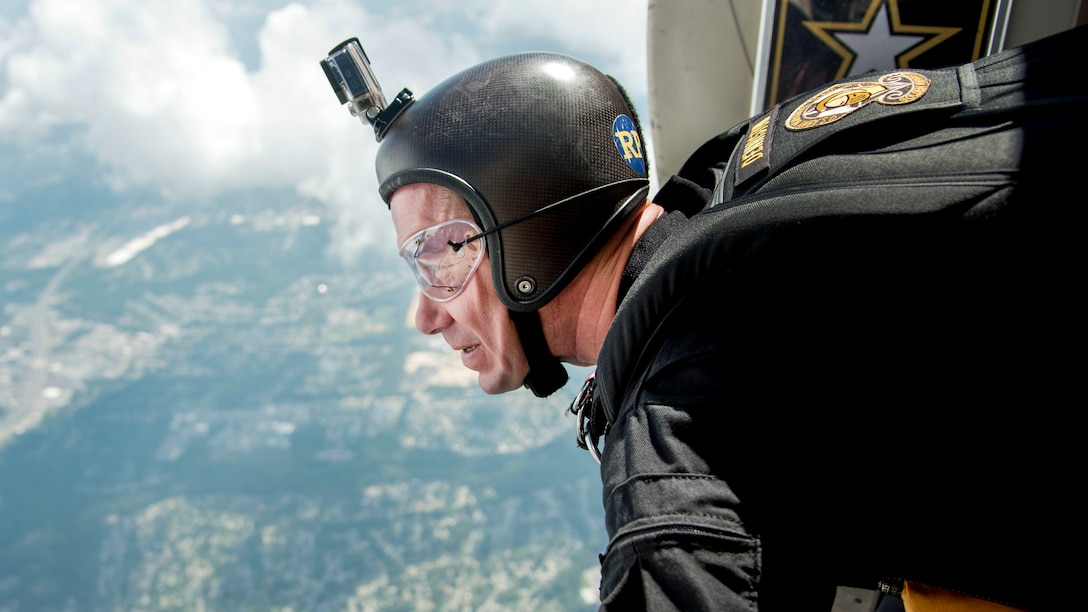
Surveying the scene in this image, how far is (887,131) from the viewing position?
107cm

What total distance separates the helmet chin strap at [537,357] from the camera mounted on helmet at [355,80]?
2.39ft

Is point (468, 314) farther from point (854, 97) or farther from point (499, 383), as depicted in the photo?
point (854, 97)

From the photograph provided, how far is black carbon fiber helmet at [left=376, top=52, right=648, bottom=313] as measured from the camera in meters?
1.68

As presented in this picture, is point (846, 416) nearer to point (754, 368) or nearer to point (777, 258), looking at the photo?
point (754, 368)

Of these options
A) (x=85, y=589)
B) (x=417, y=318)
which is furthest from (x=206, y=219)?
(x=417, y=318)

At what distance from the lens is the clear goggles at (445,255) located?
69.3 inches

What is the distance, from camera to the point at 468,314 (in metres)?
1.88

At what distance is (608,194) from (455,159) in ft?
1.33

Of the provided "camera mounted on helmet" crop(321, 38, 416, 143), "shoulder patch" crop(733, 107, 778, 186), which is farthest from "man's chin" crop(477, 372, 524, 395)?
"shoulder patch" crop(733, 107, 778, 186)

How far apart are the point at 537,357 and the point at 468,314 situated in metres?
0.23

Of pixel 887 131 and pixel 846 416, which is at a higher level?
pixel 887 131

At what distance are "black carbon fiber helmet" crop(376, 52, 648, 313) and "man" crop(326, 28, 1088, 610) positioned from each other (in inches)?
21.5

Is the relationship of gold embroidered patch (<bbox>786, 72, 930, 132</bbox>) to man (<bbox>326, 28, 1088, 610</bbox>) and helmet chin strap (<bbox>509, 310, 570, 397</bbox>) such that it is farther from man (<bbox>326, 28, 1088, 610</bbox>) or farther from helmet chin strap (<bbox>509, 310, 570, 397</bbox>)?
helmet chin strap (<bbox>509, 310, 570, 397</bbox>)

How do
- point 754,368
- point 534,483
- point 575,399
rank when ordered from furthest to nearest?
point 534,483 < point 575,399 < point 754,368
